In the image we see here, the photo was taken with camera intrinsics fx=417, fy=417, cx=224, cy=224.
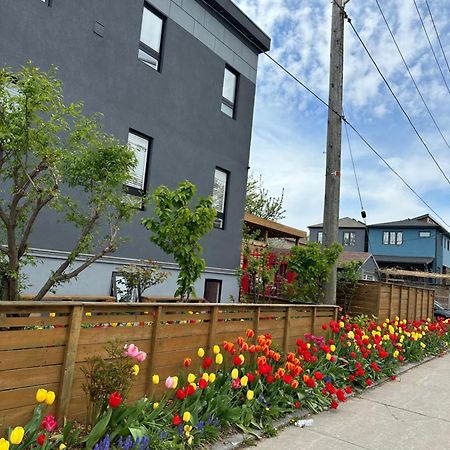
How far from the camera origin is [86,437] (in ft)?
10.4

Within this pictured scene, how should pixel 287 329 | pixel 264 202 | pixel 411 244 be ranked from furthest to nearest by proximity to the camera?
1. pixel 411 244
2. pixel 264 202
3. pixel 287 329

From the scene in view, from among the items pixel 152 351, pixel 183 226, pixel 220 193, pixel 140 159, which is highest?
pixel 140 159

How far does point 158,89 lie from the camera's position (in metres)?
9.19

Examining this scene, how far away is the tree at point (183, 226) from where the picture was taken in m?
5.65

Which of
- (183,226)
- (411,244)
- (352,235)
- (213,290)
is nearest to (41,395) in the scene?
(183,226)

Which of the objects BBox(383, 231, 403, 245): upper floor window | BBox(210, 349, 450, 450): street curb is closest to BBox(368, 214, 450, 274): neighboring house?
BBox(383, 231, 403, 245): upper floor window

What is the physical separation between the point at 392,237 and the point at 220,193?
33.7 m

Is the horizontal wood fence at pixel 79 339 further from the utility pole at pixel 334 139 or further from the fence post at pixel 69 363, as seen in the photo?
the utility pole at pixel 334 139

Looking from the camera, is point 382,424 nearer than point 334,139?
Yes

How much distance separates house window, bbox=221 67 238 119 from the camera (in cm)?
1118

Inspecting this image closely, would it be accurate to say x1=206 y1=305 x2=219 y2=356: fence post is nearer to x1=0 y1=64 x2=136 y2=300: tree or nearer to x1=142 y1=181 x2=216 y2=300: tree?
x1=142 y1=181 x2=216 y2=300: tree

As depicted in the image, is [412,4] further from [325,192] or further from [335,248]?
[335,248]

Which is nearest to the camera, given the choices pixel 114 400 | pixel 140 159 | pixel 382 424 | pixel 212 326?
pixel 114 400

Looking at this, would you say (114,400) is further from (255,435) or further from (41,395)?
(255,435)
